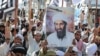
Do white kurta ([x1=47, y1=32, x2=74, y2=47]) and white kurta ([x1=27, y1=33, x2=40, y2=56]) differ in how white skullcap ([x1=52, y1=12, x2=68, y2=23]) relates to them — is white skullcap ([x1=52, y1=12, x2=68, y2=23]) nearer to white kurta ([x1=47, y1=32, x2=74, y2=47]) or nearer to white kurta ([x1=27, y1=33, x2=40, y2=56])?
white kurta ([x1=47, y1=32, x2=74, y2=47])

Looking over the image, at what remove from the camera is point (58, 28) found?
24.0 feet

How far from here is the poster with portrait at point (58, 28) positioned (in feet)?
24.0

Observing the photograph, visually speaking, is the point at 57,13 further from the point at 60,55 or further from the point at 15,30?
the point at 15,30

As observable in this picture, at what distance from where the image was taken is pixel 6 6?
8.68m

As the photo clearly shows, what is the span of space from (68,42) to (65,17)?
0.44m

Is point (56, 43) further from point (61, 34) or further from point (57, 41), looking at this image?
point (61, 34)

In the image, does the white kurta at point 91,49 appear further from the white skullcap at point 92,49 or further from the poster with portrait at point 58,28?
Result: the poster with portrait at point 58,28

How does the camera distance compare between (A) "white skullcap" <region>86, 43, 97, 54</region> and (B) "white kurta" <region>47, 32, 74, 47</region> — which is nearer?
(B) "white kurta" <region>47, 32, 74, 47</region>

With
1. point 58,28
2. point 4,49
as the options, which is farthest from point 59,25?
point 4,49

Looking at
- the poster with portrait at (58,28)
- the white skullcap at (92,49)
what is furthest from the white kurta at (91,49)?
the poster with portrait at (58,28)

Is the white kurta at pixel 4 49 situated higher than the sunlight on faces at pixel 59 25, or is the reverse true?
the sunlight on faces at pixel 59 25

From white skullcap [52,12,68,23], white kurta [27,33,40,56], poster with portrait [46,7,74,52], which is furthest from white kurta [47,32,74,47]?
white kurta [27,33,40,56]

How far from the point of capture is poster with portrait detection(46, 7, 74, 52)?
7312 millimetres

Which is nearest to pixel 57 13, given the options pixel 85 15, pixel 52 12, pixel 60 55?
pixel 52 12
